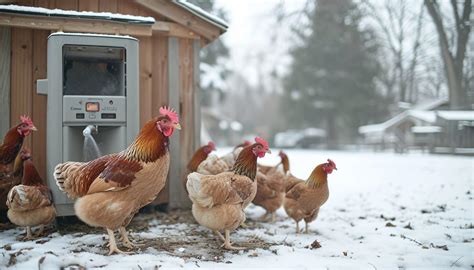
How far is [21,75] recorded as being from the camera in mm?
4367

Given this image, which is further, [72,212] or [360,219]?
[360,219]

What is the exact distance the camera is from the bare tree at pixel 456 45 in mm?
6082

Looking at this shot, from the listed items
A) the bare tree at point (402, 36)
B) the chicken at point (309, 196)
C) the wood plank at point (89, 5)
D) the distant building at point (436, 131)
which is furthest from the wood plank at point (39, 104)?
the distant building at point (436, 131)

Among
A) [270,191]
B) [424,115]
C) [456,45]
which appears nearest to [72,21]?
[270,191]

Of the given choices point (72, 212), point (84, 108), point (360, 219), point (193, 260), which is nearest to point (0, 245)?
point (72, 212)

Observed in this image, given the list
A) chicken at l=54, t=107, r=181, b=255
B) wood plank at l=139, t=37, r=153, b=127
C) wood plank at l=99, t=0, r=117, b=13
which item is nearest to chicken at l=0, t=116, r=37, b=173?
chicken at l=54, t=107, r=181, b=255

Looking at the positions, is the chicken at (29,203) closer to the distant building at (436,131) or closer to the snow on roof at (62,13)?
the snow on roof at (62,13)

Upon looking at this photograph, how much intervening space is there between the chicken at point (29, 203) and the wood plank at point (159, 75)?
63.3 inches

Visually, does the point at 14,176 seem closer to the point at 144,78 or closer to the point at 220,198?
the point at 144,78

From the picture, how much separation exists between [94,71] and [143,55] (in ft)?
2.67

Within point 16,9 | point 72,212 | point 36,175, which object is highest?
point 16,9

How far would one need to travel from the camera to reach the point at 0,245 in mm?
3484

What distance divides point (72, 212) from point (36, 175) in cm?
57

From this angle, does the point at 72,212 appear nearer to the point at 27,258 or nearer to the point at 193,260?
the point at 27,258
